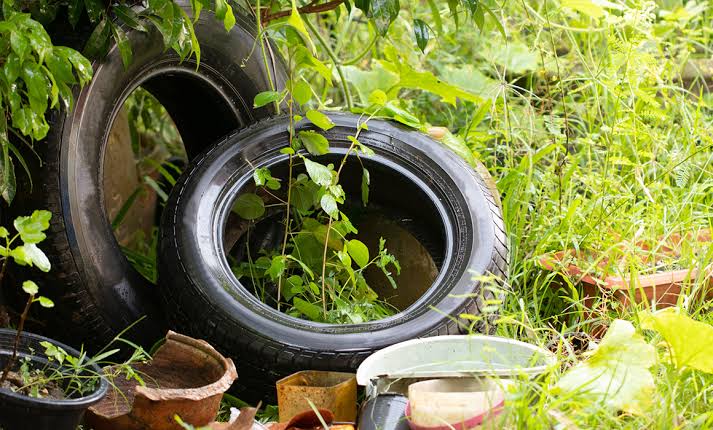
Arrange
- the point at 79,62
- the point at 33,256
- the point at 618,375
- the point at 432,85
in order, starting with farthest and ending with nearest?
the point at 432,85 < the point at 79,62 < the point at 618,375 < the point at 33,256

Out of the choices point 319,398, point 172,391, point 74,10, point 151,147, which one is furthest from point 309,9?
point 151,147

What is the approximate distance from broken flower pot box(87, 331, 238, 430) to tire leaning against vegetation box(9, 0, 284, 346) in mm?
246

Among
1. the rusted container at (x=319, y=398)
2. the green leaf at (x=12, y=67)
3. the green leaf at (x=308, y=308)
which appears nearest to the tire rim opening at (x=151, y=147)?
the green leaf at (x=308, y=308)

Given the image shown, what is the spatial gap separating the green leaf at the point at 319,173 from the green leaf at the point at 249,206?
0.25m

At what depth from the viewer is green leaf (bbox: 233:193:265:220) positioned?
2.83 meters

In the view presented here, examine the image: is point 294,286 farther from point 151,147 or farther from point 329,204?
point 151,147

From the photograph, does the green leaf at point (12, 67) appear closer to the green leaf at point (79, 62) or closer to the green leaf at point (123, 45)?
the green leaf at point (79, 62)

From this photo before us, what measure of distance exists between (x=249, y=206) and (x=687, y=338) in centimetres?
133

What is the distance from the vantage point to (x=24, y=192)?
2490 mm

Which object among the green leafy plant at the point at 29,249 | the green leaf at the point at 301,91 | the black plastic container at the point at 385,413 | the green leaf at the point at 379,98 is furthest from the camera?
the green leaf at the point at 379,98

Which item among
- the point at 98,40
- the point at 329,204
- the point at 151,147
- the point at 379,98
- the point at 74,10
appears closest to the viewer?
the point at 74,10

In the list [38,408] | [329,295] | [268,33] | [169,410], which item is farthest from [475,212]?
[38,408]

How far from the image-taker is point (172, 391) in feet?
6.66

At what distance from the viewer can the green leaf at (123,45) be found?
2.46 metres
